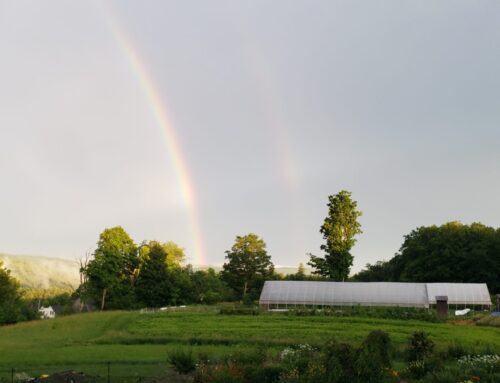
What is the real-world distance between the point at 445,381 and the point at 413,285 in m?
53.3

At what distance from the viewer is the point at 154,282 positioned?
83.7 metres

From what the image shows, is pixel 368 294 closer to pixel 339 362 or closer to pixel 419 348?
pixel 419 348

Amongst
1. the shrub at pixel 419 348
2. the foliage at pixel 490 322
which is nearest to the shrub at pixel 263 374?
the shrub at pixel 419 348

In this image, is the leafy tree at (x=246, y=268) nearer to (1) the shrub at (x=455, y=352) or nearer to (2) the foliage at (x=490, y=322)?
(2) the foliage at (x=490, y=322)

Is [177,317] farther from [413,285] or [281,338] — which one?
[413,285]

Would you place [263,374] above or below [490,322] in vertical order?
below

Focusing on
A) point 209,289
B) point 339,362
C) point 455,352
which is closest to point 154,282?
point 209,289

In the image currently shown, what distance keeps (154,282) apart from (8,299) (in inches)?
813

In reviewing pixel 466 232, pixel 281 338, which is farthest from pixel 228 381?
pixel 466 232

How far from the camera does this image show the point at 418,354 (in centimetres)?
2581

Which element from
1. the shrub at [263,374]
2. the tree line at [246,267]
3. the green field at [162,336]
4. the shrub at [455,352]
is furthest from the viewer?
the tree line at [246,267]

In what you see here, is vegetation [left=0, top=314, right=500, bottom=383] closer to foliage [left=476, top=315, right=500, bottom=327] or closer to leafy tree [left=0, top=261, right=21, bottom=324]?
foliage [left=476, top=315, right=500, bottom=327]

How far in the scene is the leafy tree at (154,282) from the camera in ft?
271

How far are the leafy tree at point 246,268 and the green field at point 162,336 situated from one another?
33.2 meters
